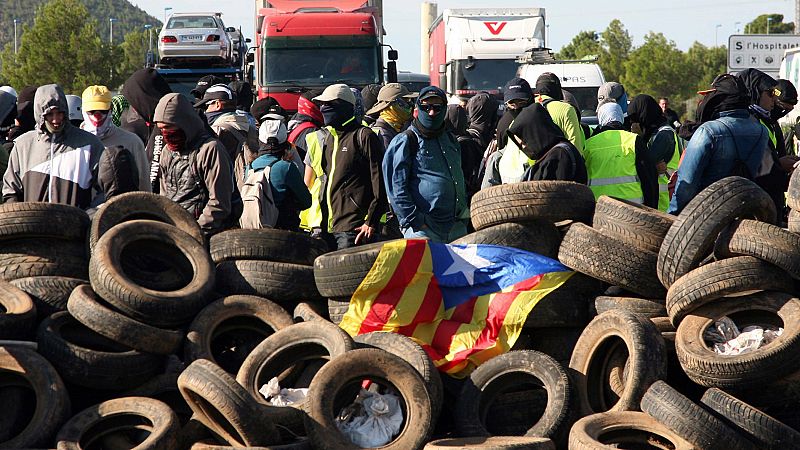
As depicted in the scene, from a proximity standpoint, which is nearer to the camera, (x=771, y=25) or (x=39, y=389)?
(x=39, y=389)

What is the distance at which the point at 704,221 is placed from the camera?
6.90m

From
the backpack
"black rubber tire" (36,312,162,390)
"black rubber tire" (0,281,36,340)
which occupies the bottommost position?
"black rubber tire" (36,312,162,390)

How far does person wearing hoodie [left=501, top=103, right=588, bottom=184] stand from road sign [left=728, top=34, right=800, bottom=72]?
28.8m

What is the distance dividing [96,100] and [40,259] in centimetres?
190

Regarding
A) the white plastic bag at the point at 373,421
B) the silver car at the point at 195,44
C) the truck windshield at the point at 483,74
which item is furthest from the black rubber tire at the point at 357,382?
the silver car at the point at 195,44

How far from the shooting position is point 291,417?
21.5ft

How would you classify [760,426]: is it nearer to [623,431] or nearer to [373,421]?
[623,431]

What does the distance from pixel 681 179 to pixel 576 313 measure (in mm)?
1568

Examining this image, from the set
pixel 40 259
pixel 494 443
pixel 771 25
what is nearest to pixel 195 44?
pixel 40 259

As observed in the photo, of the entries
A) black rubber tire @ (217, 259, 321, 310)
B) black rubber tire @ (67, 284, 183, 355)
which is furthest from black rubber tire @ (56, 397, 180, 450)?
black rubber tire @ (217, 259, 321, 310)

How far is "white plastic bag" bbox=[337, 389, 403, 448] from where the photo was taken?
6.55 metres

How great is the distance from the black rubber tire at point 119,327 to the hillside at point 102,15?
140740mm

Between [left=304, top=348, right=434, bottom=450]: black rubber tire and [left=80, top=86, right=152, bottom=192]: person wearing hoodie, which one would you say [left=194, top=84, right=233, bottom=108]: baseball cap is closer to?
[left=80, top=86, right=152, bottom=192]: person wearing hoodie

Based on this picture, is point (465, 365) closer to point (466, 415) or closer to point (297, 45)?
point (466, 415)
